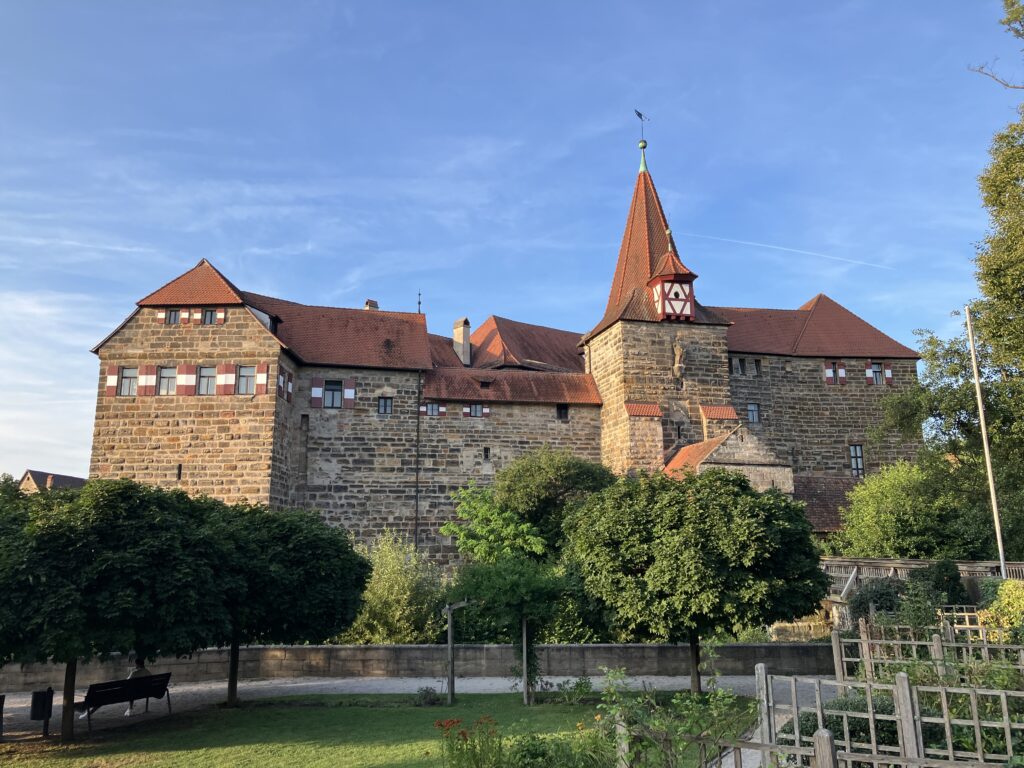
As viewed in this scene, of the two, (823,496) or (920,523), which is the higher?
(823,496)

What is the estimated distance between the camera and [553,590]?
15016 mm

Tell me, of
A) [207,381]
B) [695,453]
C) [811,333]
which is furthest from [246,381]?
[811,333]

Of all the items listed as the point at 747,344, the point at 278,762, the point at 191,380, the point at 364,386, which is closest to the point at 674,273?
the point at 747,344

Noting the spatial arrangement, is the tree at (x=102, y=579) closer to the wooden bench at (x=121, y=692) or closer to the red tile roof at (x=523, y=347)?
Answer: the wooden bench at (x=121, y=692)

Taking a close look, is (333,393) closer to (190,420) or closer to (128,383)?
(190,420)

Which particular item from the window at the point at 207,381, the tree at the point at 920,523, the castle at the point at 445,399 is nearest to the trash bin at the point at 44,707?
the castle at the point at 445,399

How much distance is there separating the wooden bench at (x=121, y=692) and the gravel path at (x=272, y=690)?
0.41 metres

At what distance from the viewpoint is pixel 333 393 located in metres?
31.7

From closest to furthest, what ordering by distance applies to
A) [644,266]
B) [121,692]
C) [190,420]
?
[121,692], [190,420], [644,266]

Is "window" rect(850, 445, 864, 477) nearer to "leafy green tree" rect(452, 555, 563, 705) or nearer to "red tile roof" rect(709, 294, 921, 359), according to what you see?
"red tile roof" rect(709, 294, 921, 359)

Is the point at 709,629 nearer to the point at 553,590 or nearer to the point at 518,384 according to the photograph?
the point at 553,590

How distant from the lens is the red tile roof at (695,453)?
92.0 ft

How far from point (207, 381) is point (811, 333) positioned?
2718 cm

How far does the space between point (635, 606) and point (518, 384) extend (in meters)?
20.1
